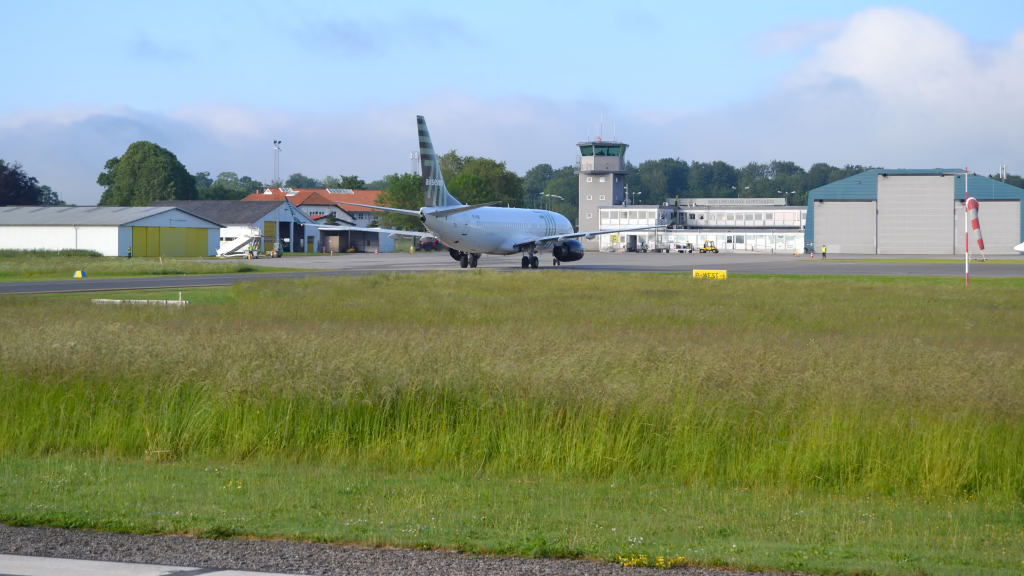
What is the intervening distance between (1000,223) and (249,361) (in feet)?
424

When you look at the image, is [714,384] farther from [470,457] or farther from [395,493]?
[395,493]

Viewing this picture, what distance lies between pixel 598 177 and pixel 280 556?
492 feet

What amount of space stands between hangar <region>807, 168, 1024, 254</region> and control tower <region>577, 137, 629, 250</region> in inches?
1306

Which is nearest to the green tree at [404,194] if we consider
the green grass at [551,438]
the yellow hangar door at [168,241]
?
the yellow hangar door at [168,241]

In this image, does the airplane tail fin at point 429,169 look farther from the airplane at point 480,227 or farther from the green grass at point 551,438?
the green grass at point 551,438

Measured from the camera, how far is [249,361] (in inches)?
540

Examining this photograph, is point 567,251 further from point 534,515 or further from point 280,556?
point 280,556

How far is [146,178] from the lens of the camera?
156 m

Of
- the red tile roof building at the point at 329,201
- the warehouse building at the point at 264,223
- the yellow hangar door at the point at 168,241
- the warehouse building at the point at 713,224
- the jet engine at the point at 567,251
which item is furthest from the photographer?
the warehouse building at the point at 713,224

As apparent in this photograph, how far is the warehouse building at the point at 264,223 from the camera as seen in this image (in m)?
105

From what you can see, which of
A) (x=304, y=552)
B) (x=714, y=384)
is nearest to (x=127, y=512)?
(x=304, y=552)

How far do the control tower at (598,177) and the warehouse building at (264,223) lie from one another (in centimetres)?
5068

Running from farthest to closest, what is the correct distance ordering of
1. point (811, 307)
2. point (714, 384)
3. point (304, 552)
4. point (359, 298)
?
point (359, 298) → point (811, 307) → point (714, 384) → point (304, 552)

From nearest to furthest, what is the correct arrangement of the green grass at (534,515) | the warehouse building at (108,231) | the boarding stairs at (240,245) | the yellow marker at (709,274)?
the green grass at (534,515) < the yellow marker at (709,274) < the warehouse building at (108,231) < the boarding stairs at (240,245)
